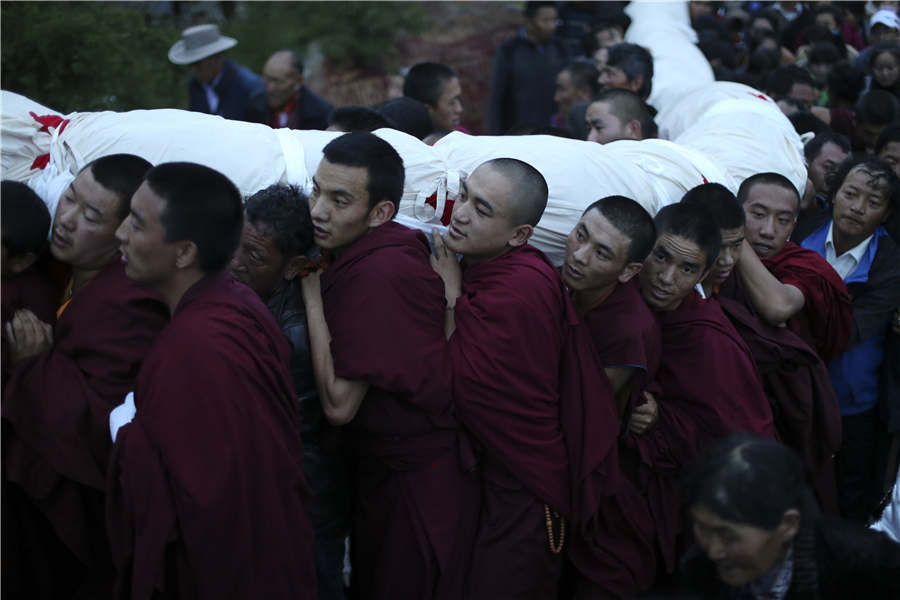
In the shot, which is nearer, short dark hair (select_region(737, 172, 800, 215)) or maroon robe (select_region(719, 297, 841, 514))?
maroon robe (select_region(719, 297, 841, 514))

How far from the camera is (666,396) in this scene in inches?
123

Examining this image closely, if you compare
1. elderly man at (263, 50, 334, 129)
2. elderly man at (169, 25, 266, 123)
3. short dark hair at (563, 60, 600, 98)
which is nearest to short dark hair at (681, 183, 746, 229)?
short dark hair at (563, 60, 600, 98)

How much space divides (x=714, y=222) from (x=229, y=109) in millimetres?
4016

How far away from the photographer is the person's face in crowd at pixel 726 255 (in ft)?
10.7

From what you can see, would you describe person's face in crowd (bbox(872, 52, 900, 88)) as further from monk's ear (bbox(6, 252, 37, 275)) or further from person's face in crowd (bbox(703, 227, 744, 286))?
monk's ear (bbox(6, 252, 37, 275))

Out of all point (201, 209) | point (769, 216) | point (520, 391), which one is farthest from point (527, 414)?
point (769, 216)

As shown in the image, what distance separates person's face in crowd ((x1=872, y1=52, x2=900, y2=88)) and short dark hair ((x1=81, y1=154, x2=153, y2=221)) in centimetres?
553

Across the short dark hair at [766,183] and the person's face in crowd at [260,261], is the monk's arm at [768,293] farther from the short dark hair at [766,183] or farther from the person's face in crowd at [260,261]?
the person's face in crowd at [260,261]

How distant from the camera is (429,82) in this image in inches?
193

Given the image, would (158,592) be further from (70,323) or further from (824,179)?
(824,179)

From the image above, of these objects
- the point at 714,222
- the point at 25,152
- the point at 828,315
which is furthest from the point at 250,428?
the point at 828,315

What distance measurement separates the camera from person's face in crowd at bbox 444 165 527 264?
9.38ft

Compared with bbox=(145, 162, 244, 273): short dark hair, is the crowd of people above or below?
below

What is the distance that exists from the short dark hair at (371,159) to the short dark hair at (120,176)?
1.82ft
